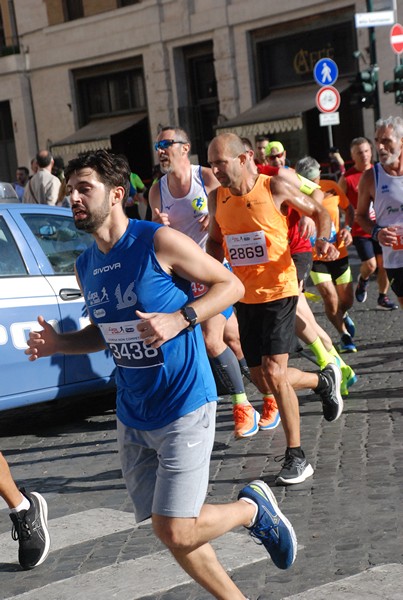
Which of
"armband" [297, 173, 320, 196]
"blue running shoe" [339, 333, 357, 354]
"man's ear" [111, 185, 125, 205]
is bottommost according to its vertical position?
"blue running shoe" [339, 333, 357, 354]

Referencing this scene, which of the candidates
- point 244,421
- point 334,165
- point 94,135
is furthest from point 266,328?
point 94,135

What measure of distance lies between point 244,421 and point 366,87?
15.3 metres

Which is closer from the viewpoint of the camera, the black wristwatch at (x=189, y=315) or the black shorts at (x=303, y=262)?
the black wristwatch at (x=189, y=315)

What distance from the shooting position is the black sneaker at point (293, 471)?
6.04m

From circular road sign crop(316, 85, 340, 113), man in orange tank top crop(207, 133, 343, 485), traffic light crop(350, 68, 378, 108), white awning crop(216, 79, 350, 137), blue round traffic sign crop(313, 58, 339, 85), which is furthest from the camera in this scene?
white awning crop(216, 79, 350, 137)

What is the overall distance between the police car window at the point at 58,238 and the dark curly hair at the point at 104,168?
12.6 ft

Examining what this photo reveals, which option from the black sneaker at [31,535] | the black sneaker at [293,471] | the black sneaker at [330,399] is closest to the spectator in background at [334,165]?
the black sneaker at [330,399]

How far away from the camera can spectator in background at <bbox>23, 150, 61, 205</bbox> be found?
13.5m

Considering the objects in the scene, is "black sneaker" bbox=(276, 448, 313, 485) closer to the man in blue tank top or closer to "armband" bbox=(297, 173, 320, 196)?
"armband" bbox=(297, 173, 320, 196)

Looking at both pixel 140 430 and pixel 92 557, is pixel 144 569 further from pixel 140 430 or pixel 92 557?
pixel 140 430

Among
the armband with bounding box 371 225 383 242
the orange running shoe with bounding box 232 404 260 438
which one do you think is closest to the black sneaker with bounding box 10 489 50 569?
the orange running shoe with bounding box 232 404 260 438

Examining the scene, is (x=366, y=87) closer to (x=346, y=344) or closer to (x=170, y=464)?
(x=346, y=344)

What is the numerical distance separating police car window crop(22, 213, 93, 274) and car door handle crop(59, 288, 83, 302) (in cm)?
19

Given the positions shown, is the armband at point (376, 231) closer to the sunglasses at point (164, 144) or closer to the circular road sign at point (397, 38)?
the sunglasses at point (164, 144)
